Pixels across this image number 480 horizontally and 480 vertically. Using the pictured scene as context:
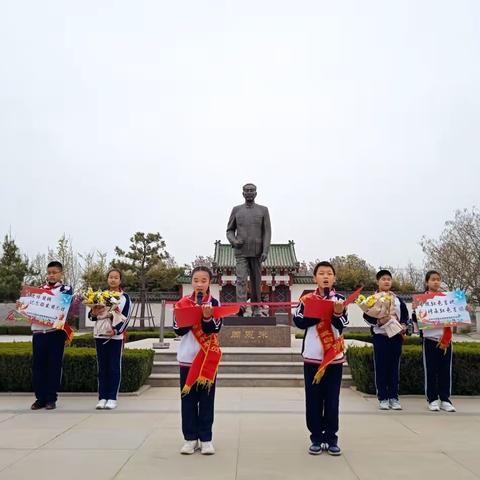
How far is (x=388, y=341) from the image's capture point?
5594mm

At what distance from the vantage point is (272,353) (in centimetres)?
814

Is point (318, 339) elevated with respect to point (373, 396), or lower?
elevated

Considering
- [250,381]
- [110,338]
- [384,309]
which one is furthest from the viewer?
[250,381]

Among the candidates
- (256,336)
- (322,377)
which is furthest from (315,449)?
(256,336)

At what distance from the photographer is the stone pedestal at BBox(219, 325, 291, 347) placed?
9.36m

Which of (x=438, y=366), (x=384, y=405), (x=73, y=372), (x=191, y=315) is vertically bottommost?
(x=384, y=405)

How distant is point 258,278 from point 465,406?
4.98 m

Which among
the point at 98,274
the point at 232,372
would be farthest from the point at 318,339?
the point at 98,274

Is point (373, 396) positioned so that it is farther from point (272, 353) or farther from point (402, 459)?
point (402, 459)

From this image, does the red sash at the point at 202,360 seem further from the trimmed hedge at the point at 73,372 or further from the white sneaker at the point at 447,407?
the white sneaker at the point at 447,407

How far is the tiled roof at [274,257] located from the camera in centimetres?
3111

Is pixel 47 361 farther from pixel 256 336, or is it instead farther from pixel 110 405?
pixel 256 336

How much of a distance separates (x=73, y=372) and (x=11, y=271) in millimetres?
26234

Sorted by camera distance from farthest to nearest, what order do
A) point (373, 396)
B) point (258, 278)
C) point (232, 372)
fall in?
point (258, 278) → point (232, 372) → point (373, 396)
